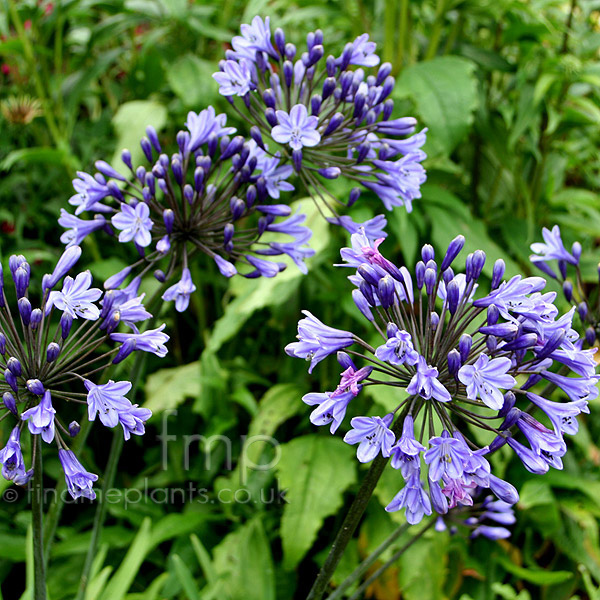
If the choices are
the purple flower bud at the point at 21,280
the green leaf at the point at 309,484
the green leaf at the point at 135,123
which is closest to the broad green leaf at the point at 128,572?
the green leaf at the point at 309,484

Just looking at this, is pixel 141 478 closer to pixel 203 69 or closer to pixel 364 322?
pixel 364 322

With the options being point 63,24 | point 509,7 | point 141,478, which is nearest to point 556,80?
point 509,7

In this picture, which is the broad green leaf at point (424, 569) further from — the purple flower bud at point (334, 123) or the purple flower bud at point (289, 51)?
the purple flower bud at point (289, 51)

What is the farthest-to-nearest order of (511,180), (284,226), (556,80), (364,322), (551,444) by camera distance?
(511,180)
(556,80)
(364,322)
(284,226)
(551,444)

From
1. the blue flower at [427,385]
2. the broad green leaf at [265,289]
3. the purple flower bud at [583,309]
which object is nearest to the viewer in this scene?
the blue flower at [427,385]

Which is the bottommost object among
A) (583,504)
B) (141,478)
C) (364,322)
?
(583,504)
